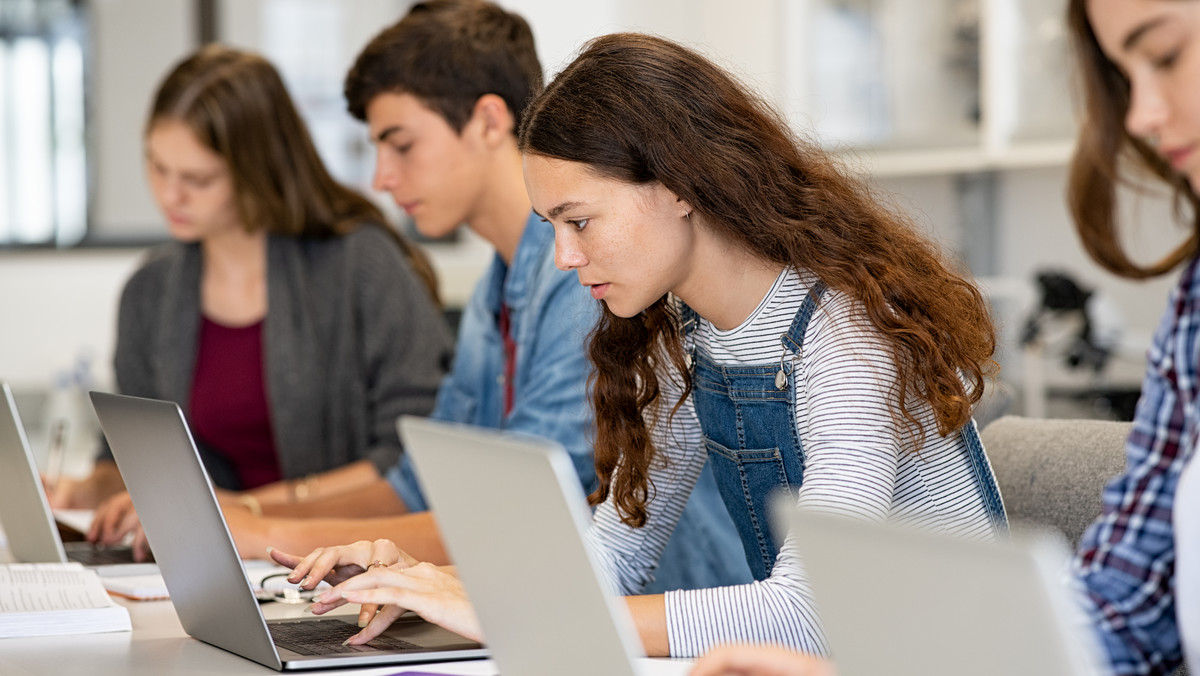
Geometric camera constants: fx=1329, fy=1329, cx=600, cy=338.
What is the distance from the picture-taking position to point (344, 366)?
2.24m

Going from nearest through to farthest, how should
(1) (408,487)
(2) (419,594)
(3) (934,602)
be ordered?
(3) (934,602) → (2) (419,594) → (1) (408,487)

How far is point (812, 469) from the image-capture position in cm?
109

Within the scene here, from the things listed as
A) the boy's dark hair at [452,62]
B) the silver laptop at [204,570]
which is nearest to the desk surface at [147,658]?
the silver laptop at [204,570]

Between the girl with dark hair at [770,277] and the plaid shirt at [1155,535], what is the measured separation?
263 millimetres

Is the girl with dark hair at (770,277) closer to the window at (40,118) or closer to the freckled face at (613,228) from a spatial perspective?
the freckled face at (613,228)

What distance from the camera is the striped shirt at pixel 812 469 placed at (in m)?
1.05

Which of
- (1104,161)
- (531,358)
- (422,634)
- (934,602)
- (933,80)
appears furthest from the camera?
(933,80)

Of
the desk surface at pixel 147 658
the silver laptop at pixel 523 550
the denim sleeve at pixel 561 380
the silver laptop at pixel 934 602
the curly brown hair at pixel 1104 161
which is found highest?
the curly brown hair at pixel 1104 161

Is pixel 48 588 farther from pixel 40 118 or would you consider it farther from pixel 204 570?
pixel 40 118

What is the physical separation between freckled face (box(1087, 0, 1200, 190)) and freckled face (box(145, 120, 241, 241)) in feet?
5.46

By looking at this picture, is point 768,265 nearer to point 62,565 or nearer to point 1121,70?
point 1121,70

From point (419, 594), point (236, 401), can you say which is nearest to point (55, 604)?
point (419, 594)

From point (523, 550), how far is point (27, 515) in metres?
1.00

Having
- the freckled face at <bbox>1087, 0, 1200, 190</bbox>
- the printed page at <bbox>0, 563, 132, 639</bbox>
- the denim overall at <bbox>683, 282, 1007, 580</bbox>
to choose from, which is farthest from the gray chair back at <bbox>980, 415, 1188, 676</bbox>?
the printed page at <bbox>0, 563, 132, 639</bbox>
